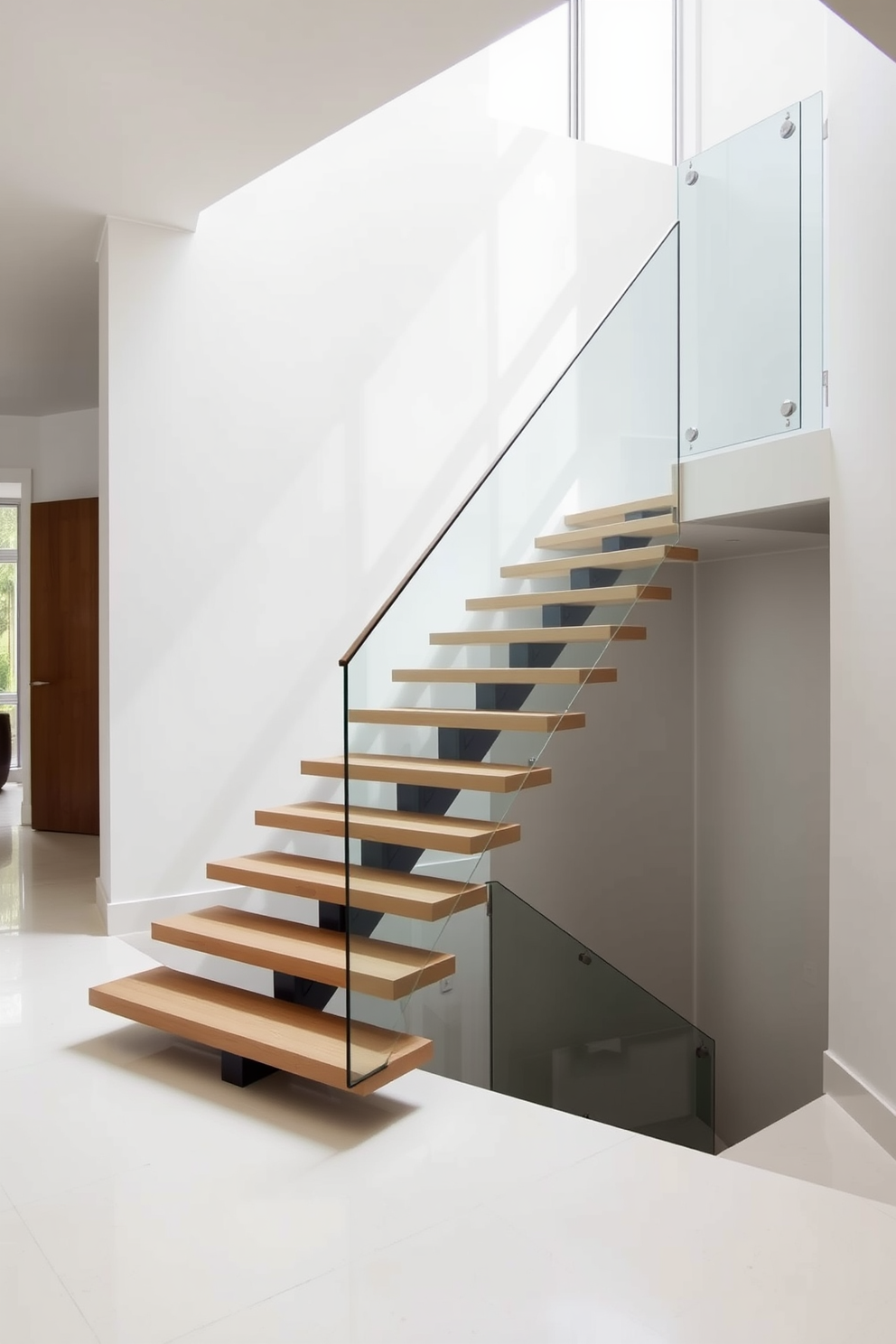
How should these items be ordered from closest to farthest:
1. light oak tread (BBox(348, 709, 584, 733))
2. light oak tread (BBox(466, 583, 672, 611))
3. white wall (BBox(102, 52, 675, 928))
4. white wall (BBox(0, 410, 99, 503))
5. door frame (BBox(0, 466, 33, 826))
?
1. light oak tread (BBox(348, 709, 584, 733))
2. light oak tread (BBox(466, 583, 672, 611))
3. white wall (BBox(102, 52, 675, 928))
4. door frame (BBox(0, 466, 33, 826))
5. white wall (BBox(0, 410, 99, 503))

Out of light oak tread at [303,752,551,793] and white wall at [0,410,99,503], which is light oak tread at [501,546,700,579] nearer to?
light oak tread at [303,752,551,793]

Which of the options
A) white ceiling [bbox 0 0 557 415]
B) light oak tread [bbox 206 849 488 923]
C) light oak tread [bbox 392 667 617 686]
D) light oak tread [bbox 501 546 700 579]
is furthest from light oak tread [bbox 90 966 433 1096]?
white ceiling [bbox 0 0 557 415]

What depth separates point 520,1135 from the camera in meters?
2.71

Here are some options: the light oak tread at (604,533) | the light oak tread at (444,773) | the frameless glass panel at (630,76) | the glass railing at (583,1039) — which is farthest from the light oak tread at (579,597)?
the frameless glass panel at (630,76)

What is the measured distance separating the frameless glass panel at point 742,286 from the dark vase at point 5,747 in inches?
263

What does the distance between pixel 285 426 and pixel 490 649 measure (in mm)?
1797

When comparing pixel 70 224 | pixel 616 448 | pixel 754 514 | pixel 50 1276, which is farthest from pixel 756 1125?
pixel 70 224

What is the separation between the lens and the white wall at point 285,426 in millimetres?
4688

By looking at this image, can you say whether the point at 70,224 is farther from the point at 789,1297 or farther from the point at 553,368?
the point at 789,1297

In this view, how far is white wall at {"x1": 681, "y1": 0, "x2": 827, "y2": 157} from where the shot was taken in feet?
20.9

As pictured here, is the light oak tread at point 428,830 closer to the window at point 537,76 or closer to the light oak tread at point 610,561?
the light oak tread at point 610,561

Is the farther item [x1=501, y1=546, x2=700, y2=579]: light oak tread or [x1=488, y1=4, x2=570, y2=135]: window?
[x1=488, y1=4, x2=570, y2=135]: window

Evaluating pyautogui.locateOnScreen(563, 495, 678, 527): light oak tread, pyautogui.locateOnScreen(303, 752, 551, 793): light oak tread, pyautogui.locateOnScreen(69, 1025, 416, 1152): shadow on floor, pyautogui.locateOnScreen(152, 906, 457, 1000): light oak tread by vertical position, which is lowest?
pyautogui.locateOnScreen(69, 1025, 416, 1152): shadow on floor

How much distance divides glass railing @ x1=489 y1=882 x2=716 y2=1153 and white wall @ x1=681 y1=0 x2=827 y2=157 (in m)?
5.23
